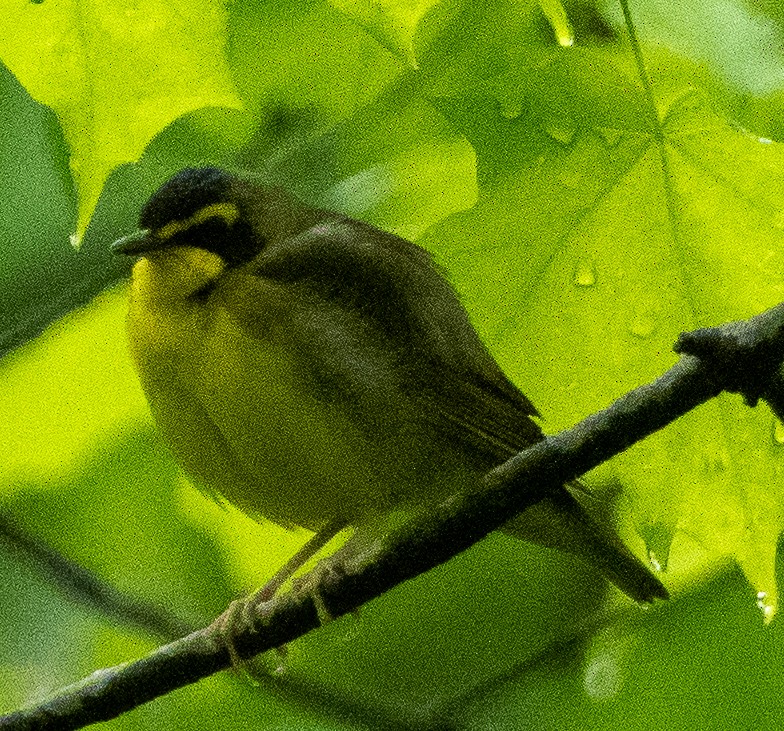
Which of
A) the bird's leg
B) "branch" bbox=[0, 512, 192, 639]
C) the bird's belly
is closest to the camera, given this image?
the bird's leg

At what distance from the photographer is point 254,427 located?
2232 millimetres

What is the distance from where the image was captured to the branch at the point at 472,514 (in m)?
1.69

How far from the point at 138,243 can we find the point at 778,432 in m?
1.33

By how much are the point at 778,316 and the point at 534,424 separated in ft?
2.61

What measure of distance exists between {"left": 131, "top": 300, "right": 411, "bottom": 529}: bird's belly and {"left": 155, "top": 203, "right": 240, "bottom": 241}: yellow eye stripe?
257 mm

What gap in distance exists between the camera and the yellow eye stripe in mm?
2574

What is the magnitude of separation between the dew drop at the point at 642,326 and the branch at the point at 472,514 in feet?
0.55

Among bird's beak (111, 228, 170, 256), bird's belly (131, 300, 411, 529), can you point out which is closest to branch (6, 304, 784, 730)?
bird's belly (131, 300, 411, 529)

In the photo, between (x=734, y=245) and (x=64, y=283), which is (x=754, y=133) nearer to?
(x=734, y=245)

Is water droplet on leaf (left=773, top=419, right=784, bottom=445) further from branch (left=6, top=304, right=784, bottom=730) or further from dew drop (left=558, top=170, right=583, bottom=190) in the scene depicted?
dew drop (left=558, top=170, right=583, bottom=190)

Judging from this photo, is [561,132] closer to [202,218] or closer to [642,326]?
[642,326]

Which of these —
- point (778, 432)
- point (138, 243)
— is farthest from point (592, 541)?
point (138, 243)

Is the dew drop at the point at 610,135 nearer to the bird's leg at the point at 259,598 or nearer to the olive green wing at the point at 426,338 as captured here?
the olive green wing at the point at 426,338

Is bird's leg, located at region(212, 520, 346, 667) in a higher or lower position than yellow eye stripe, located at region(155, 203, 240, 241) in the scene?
lower
